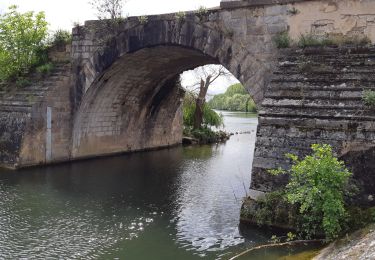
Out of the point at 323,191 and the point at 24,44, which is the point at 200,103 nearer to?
the point at 24,44

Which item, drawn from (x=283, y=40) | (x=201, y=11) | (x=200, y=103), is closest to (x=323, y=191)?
(x=283, y=40)

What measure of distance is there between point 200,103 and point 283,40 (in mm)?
16815

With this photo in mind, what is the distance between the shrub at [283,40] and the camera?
1141cm

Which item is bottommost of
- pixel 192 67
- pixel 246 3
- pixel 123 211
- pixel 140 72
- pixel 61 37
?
pixel 123 211

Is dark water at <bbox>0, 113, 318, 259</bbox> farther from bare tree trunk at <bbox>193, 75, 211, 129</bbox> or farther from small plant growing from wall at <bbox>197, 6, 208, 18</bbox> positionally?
bare tree trunk at <bbox>193, 75, 211, 129</bbox>

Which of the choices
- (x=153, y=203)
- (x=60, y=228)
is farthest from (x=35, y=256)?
(x=153, y=203)

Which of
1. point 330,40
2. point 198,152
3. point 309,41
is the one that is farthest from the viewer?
point 198,152

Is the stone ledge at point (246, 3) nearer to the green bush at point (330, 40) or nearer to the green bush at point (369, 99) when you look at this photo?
the green bush at point (330, 40)

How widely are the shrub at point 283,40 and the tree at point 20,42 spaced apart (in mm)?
9524

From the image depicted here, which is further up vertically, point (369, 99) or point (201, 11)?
point (201, 11)

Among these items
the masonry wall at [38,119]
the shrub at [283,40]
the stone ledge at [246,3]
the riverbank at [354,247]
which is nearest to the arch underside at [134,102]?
the masonry wall at [38,119]

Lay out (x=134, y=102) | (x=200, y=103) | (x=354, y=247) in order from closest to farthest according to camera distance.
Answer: (x=354, y=247)
(x=134, y=102)
(x=200, y=103)

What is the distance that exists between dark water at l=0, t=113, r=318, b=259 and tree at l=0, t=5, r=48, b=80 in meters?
4.19

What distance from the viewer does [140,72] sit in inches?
690
